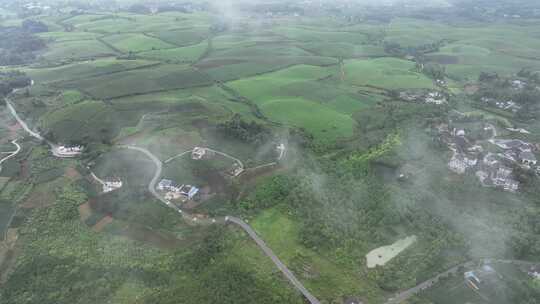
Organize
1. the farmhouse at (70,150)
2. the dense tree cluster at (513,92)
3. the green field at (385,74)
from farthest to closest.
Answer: the green field at (385,74) → the dense tree cluster at (513,92) → the farmhouse at (70,150)

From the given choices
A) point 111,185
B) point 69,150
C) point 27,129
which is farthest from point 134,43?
point 111,185

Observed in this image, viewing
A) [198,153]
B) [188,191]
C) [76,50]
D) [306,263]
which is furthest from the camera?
[76,50]

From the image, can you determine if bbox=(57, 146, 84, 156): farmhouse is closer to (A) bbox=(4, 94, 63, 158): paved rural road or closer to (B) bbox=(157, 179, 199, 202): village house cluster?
(A) bbox=(4, 94, 63, 158): paved rural road

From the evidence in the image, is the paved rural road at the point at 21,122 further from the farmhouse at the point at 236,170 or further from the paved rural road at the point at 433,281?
the paved rural road at the point at 433,281

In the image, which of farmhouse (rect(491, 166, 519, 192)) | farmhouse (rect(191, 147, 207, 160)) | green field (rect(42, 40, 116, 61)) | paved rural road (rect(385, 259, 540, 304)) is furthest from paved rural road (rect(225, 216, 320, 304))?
green field (rect(42, 40, 116, 61))

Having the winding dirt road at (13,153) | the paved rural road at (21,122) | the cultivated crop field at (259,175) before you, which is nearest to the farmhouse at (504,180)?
the cultivated crop field at (259,175)

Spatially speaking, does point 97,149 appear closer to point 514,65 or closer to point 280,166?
point 280,166

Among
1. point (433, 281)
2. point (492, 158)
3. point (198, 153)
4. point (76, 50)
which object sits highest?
point (76, 50)

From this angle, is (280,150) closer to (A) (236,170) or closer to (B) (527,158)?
(A) (236,170)

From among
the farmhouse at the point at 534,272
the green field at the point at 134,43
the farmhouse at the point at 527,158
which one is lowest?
the farmhouse at the point at 534,272

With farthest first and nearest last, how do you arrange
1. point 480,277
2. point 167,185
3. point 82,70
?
point 82,70
point 167,185
point 480,277
